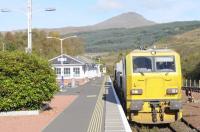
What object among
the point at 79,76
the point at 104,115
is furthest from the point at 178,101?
the point at 79,76

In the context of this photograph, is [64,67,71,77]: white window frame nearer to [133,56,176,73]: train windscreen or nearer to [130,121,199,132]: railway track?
[130,121,199,132]: railway track

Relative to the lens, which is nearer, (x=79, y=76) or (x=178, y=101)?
(x=178, y=101)

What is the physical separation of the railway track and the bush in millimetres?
4587

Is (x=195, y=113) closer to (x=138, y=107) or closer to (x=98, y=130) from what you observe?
(x=138, y=107)

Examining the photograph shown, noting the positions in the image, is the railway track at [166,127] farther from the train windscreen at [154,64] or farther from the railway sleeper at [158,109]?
the train windscreen at [154,64]

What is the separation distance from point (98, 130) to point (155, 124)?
579cm

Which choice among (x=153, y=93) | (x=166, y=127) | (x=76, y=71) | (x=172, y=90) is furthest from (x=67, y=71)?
(x=172, y=90)

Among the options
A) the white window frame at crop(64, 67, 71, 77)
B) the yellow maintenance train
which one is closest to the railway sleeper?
the yellow maintenance train

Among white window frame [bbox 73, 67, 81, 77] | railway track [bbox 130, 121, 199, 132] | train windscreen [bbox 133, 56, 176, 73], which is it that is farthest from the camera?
white window frame [bbox 73, 67, 81, 77]

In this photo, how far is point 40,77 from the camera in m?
23.4

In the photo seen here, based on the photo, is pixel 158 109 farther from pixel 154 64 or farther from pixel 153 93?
pixel 154 64

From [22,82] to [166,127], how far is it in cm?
675

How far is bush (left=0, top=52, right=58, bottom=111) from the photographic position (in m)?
22.5

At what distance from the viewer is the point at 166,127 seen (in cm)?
2156
